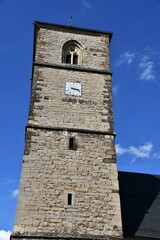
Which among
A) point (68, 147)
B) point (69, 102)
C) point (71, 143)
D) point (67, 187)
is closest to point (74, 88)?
point (69, 102)

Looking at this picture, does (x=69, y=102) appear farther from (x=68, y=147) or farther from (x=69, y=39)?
(x=69, y=39)

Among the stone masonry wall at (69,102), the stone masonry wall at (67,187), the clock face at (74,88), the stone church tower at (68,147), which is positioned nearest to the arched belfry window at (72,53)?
the stone church tower at (68,147)

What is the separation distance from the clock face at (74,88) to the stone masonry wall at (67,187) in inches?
67.1

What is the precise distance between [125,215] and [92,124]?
308cm

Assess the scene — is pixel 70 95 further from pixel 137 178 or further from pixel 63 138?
pixel 137 178

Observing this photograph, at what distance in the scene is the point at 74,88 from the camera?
11.9 metres

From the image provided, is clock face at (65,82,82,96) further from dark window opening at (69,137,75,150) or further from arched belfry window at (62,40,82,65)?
dark window opening at (69,137,75,150)

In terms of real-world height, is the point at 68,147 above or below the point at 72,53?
below

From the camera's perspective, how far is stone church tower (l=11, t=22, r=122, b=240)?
9039mm

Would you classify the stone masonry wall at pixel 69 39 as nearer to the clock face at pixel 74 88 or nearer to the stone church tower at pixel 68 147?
the stone church tower at pixel 68 147

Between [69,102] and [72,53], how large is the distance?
281 cm

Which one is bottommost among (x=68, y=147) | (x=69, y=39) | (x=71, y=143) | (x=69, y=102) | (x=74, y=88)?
(x=68, y=147)

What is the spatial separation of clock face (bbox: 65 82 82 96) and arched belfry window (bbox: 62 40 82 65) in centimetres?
133

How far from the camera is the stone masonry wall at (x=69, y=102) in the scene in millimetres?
10977
